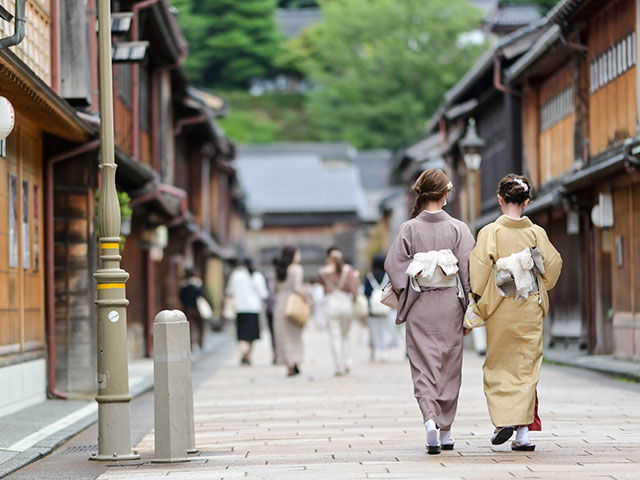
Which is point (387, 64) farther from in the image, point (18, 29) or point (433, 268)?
point (433, 268)

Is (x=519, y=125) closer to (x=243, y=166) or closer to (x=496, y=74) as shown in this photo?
(x=496, y=74)

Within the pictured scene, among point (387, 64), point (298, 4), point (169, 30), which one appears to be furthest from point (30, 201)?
point (298, 4)

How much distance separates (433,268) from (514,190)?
2.61 ft

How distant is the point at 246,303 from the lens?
21250 mm

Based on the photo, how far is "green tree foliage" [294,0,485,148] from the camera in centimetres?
6969

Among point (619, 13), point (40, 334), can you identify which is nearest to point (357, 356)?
point (619, 13)

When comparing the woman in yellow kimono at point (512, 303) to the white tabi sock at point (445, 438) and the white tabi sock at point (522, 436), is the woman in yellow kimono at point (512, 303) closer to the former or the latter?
the white tabi sock at point (522, 436)

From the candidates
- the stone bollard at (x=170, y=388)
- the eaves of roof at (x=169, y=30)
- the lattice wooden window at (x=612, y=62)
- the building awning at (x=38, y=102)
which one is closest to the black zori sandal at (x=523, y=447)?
the stone bollard at (x=170, y=388)

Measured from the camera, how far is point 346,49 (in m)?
74.1

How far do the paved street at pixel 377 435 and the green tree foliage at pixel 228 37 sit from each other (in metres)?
63.7

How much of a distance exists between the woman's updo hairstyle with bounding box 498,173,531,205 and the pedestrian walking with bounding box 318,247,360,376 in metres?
8.94

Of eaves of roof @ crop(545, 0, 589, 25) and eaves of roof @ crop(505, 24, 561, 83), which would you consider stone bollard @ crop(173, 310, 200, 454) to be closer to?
eaves of roof @ crop(545, 0, 589, 25)

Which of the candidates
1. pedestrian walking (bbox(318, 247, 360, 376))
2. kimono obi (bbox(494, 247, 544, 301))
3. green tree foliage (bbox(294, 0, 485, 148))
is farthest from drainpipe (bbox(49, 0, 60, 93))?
green tree foliage (bbox(294, 0, 485, 148))

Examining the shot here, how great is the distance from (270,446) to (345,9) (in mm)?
67026
